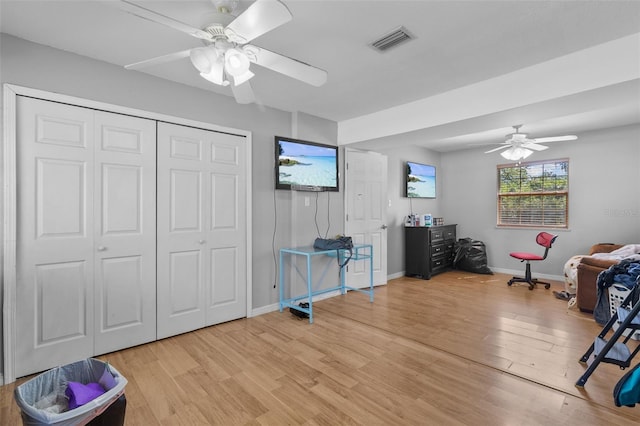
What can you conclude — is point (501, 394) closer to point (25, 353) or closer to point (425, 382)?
point (425, 382)

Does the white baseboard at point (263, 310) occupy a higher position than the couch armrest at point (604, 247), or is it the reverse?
the couch armrest at point (604, 247)

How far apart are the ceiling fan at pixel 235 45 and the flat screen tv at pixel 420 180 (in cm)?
412

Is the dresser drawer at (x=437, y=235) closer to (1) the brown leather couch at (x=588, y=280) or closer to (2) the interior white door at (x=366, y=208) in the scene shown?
(2) the interior white door at (x=366, y=208)

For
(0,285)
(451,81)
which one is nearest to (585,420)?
(451,81)

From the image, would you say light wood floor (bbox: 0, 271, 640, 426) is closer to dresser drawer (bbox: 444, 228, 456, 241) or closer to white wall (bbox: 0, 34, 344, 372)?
white wall (bbox: 0, 34, 344, 372)

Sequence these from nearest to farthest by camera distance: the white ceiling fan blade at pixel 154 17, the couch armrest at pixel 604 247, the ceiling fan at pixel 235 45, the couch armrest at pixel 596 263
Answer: the white ceiling fan blade at pixel 154 17
the ceiling fan at pixel 235 45
the couch armrest at pixel 596 263
the couch armrest at pixel 604 247

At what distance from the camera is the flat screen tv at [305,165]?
12.2ft

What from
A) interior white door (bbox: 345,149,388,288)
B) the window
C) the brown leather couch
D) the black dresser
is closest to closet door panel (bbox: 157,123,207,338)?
interior white door (bbox: 345,149,388,288)

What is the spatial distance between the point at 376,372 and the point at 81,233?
259 cm

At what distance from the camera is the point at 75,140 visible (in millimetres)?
2465

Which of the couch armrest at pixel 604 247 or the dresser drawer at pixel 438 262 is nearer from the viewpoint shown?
the couch armrest at pixel 604 247

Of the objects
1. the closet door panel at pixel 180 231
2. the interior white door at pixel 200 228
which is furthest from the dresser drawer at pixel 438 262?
the closet door panel at pixel 180 231

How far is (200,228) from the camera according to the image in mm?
3170

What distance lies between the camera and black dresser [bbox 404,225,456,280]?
543 centimetres
